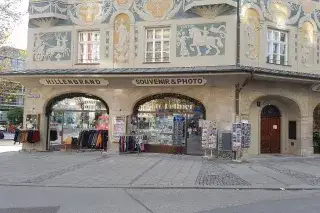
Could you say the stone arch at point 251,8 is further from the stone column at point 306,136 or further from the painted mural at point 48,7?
the painted mural at point 48,7

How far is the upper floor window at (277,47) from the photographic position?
18.4 metres

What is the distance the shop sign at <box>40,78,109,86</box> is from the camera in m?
18.7

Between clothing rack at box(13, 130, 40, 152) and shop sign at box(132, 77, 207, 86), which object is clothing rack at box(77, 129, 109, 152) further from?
shop sign at box(132, 77, 207, 86)

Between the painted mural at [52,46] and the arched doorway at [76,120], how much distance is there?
2.00 m

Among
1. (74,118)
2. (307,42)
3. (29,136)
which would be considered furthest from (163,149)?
(307,42)

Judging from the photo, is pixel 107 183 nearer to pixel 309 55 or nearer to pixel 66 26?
pixel 66 26

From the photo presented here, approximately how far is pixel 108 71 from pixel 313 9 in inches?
408

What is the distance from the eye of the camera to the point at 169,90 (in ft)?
59.6

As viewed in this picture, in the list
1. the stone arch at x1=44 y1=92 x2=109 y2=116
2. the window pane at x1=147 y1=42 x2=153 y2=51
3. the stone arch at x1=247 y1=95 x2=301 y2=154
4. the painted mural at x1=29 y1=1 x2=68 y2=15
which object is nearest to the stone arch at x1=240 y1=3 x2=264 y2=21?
the stone arch at x1=247 y1=95 x2=301 y2=154

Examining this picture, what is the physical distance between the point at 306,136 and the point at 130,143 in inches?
331

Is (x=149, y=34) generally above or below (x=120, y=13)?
below

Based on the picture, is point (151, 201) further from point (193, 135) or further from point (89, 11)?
point (89, 11)

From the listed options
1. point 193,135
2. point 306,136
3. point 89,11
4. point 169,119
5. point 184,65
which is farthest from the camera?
point 89,11

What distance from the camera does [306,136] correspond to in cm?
1909
